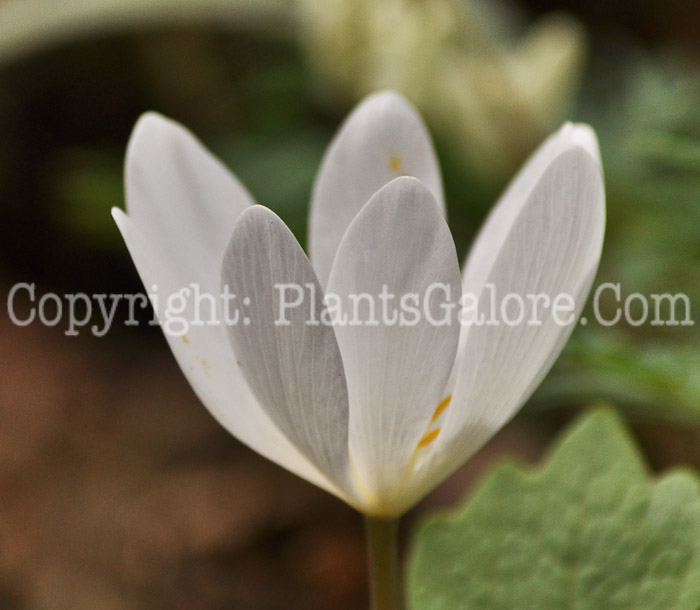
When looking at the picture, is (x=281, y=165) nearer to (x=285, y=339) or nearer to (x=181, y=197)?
(x=181, y=197)

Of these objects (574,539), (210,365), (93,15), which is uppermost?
(93,15)

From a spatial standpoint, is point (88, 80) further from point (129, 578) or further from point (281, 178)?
point (129, 578)

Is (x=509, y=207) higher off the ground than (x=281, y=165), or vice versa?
(x=509, y=207)

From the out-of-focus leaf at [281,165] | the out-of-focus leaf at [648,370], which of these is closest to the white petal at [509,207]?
the out-of-focus leaf at [648,370]

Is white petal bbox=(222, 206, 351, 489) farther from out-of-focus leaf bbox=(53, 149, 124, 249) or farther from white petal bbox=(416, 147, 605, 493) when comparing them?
out-of-focus leaf bbox=(53, 149, 124, 249)

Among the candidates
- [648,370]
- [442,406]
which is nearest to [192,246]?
[442,406]

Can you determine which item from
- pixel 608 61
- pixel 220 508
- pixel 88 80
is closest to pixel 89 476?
pixel 220 508
